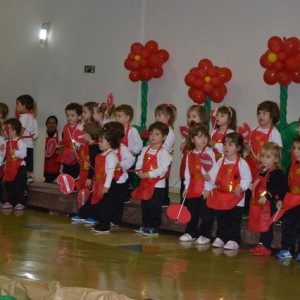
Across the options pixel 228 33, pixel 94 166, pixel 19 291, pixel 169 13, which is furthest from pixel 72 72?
pixel 19 291

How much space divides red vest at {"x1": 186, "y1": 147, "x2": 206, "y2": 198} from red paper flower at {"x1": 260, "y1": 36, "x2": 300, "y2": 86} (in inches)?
63.6

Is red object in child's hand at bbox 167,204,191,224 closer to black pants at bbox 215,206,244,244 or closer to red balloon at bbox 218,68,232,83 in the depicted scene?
black pants at bbox 215,206,244,244

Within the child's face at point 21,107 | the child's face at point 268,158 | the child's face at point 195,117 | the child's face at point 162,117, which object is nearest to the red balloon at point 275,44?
the child's face at point 195,117

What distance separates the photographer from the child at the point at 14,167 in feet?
31.3

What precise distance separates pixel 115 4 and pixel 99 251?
5.77m

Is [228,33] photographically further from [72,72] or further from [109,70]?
[72,72]

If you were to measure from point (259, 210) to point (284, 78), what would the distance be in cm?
211

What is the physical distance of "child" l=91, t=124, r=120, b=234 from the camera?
800 cm

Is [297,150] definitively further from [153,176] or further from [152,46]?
[152,46]

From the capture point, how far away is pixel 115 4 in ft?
38.3

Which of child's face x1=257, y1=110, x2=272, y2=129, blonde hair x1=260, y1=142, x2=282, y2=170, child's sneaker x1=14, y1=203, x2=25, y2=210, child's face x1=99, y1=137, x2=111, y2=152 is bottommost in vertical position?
child's sneaker x1=14, y1=203, x2=25, y2=210

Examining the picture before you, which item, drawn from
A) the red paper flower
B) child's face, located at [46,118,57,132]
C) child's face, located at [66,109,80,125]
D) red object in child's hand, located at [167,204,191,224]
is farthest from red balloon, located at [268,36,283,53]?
child's face, located at [46,118,57,132]

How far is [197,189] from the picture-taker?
7629 millimetres

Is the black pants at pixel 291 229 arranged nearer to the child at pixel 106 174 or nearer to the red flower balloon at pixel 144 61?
the child at pixel 106 174
